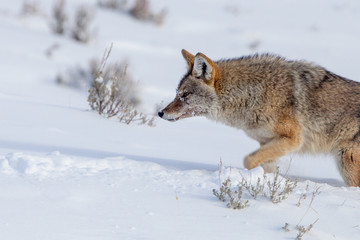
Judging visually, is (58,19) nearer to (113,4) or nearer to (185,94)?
(113,4)

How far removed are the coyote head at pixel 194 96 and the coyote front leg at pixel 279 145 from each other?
0.75m

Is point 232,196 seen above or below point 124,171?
above

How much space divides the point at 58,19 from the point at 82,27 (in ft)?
3.09

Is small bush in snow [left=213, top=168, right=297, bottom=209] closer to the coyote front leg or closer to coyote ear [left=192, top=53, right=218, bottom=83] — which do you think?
the coyote front leg

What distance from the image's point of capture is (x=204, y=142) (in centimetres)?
726

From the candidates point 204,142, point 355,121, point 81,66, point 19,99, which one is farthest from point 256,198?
point 81,66

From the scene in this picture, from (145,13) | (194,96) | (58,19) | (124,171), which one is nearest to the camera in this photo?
(124,171)

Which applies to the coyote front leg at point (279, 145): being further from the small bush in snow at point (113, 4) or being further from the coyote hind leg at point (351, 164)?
the small bush in snow at point (113, 4)

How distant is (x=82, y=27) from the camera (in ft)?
52.8

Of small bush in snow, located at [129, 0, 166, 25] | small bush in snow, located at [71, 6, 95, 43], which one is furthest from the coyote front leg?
small bush in snow, located at [129, 0, 166, 25]

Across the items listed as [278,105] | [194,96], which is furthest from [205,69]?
[278,105]

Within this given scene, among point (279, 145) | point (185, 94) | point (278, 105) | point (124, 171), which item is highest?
point (278, 105)

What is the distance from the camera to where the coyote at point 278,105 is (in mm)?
5104

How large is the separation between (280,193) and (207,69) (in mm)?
2059
